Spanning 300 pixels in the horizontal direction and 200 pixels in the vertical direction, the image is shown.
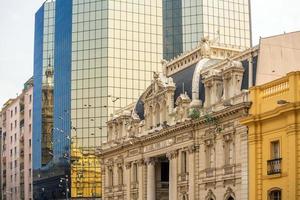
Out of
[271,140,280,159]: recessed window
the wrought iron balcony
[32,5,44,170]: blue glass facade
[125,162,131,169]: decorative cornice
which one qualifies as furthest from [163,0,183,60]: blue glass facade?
the wrought iron balcony

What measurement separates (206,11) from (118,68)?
61.3 ft

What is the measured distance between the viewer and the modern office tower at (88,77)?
10031cm

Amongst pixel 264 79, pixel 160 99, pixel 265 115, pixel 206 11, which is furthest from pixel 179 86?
pixel 206 11

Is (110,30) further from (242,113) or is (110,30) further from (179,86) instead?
(242,113)

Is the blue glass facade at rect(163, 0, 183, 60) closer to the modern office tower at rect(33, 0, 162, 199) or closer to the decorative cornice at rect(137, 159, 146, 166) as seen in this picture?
the modern office tower at rect(33, 0, 162, 199)

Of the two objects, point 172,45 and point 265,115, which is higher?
point 172,45

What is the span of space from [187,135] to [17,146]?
7415 cm

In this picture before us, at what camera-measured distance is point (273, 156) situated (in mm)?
42469

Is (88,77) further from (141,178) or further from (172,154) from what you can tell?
(172,154)

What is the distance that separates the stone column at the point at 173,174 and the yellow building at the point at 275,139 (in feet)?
45.3

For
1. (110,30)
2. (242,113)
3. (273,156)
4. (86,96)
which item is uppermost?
(110,30)

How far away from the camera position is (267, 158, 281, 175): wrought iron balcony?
41500 millimetres

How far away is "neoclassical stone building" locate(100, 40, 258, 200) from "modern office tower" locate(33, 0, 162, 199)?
26871 mm

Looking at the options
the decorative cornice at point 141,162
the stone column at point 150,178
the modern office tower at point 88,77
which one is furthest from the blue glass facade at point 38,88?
the stone column at point 150,178
